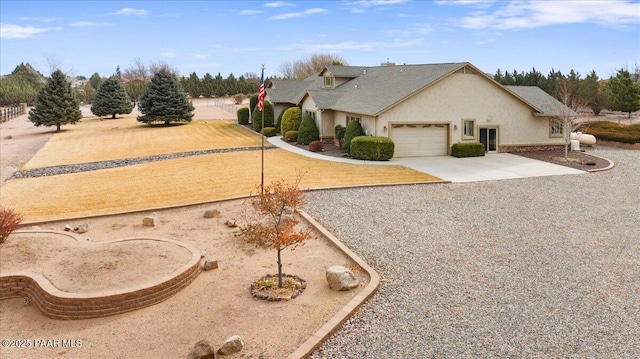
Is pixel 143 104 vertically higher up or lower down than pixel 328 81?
lower down

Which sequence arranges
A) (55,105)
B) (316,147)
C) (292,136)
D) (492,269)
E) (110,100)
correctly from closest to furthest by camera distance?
(492,269), (316,147), (292,136), (55,105), (110,100)

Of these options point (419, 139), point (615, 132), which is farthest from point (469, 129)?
point (615, 132)

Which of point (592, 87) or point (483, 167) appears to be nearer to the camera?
point (483, 167)

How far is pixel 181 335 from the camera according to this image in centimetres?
867

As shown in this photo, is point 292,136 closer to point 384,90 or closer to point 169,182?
point 384,90

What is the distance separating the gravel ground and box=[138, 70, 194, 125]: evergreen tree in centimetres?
3827

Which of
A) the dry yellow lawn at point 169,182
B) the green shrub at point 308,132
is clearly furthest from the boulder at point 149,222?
the green shrub at point 308,132

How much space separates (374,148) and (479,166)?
606 centimetres

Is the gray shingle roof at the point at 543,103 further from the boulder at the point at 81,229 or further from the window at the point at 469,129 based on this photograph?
the boulder at the point at 81,229

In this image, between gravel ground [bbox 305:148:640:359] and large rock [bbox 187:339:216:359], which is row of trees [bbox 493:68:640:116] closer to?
gravel ground [bbox 305:148:640:359]

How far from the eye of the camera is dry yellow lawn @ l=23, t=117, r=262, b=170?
34.1 m

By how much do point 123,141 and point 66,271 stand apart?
33416 mm

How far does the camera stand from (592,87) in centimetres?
5797

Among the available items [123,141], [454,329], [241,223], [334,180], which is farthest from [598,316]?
[123,141]
